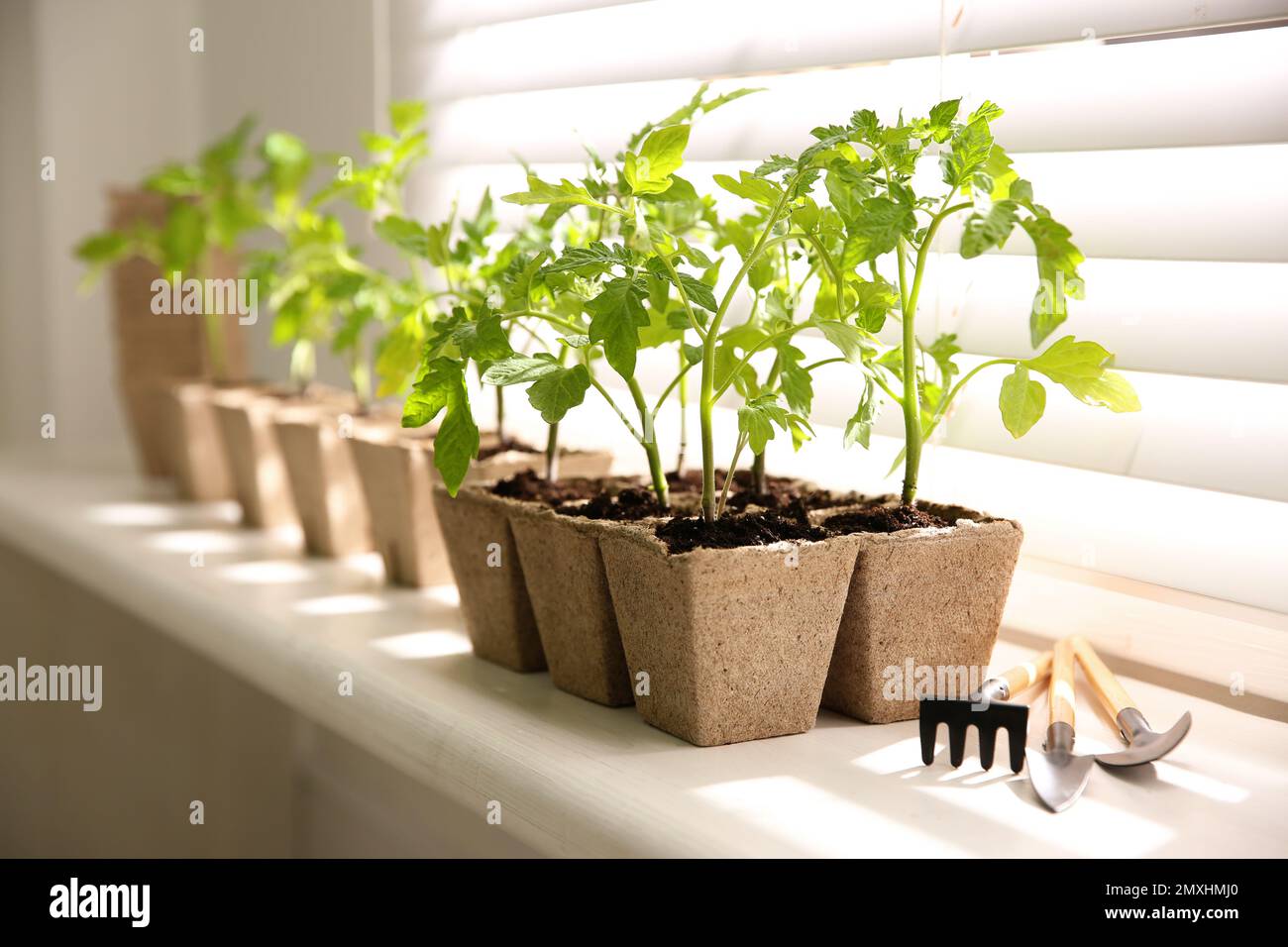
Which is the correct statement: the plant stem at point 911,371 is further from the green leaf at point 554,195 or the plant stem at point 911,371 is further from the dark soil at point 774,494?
the green leaf at point 554,195

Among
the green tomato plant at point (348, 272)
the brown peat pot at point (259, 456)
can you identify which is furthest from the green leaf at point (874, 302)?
the brown peat pot at point (259, 456)

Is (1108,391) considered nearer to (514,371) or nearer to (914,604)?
(914,604)

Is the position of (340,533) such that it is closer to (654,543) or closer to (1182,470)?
(654,543)

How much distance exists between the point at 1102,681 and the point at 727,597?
30 cm

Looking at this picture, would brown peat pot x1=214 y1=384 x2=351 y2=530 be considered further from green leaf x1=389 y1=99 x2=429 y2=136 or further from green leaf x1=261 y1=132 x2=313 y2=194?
green leaf x1=389 y1=99 x2=429 y2=136

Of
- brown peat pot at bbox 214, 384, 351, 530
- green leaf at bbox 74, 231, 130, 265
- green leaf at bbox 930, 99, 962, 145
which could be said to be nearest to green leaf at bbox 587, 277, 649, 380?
green leaf at bbox 930, 99, 962, 145

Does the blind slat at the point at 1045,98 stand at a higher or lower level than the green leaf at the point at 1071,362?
higher

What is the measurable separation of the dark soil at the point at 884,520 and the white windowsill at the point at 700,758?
143 millimetres

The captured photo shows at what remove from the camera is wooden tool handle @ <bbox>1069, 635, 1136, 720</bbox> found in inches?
34.6

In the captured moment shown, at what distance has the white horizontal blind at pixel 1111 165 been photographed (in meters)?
0.86

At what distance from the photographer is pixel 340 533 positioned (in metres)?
1.44

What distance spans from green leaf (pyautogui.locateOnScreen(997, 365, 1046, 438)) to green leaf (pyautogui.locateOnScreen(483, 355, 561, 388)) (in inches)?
11.7

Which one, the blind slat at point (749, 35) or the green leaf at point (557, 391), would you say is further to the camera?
the blind slat at point (749, 35)
